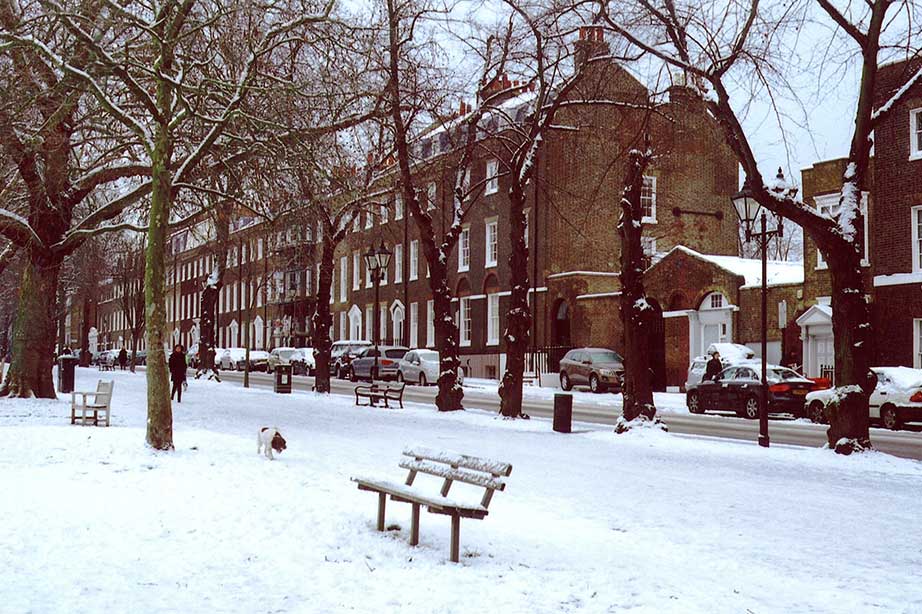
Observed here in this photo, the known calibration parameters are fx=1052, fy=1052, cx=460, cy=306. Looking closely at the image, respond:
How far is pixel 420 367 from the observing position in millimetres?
44750

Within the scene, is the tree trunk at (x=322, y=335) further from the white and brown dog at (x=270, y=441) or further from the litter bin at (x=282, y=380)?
the white and brown dog at (x=270, y=441)

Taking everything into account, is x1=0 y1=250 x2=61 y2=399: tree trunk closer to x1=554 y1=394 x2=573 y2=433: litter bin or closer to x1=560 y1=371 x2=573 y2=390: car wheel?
x1=554 y1=394 x2=573 y2=433: litter bin

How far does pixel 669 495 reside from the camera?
12.7m

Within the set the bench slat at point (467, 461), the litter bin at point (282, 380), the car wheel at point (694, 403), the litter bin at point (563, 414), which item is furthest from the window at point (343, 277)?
the bench slat at point (467, 461)

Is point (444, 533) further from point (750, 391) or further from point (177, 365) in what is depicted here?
point (177, 365)

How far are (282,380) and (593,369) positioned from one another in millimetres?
11687

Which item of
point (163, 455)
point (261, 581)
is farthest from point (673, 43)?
point (261, 581)

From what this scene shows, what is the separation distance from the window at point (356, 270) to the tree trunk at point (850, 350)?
49.7m

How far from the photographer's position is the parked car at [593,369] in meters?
38.9

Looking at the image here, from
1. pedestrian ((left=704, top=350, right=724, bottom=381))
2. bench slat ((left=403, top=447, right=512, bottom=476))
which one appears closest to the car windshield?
pedestrian ((left=704, top=350, right=724, bottom=381))

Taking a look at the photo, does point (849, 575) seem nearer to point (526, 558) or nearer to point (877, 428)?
point (526, 558)

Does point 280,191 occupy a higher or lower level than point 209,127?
lower

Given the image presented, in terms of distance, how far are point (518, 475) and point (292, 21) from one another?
25.9 feet

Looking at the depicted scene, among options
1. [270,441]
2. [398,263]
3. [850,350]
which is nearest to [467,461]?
[270,441]
